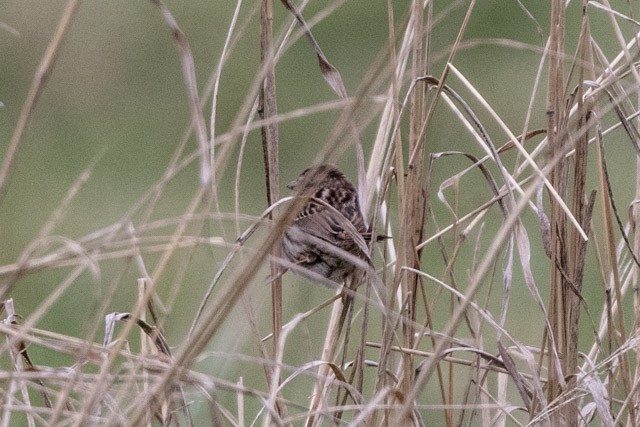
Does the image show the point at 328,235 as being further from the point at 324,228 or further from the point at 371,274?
the point at 371,274

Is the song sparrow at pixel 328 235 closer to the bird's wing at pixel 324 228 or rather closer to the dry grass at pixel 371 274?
the bird's wing at pixel 324 228

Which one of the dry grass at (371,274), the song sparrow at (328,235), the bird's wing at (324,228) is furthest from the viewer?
the bird's wing at (324,228)

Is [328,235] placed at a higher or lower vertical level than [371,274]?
higher

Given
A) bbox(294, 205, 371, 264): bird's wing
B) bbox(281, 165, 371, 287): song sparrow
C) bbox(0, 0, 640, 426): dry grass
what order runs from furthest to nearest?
bbox(294, 205, 371, 264): bird's wing < bbox(281, 165, 371, 287): song sparrow < bbox(0, 0, 640, 426): dry grass

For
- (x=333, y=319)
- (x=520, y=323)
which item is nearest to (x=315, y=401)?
(x=333, y=319)

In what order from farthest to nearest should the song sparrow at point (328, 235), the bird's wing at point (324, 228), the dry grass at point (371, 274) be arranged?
the bird's wing at point (324, 228) < the song sparrow at point (328, 235) < the dry grass at point (371, 274)

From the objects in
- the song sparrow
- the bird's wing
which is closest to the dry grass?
the song sparrow

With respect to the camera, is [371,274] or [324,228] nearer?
[371,274]

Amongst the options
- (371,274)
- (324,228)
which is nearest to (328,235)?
(324,228)

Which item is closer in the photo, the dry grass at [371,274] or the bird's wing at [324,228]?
the dry grass at [371,274]

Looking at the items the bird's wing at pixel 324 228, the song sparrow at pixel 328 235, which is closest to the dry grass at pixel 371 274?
the song sparrow at pixel 328 235

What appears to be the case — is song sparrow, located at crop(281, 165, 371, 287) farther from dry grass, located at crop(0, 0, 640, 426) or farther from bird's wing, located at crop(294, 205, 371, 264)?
dry grass, located at crop(0, 0, 640, 426)
